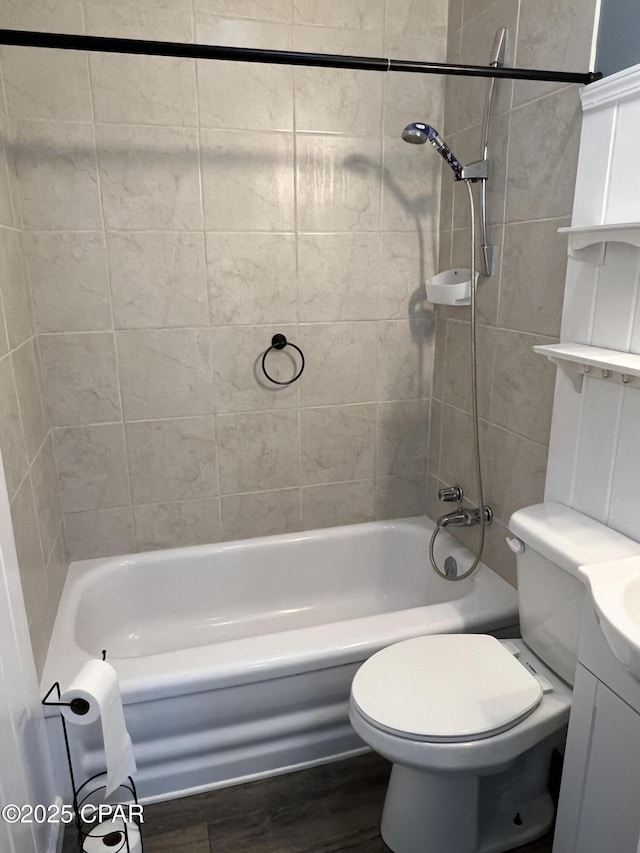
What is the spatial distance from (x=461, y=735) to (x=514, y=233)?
1.32 metres

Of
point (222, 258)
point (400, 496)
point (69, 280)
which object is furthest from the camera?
point (400, 496)

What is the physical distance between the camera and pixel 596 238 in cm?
130

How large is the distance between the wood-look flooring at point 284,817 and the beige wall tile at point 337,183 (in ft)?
5.69

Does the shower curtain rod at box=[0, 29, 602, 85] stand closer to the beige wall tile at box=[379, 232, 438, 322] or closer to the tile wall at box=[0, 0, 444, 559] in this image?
the tile wall at box=[0, 0, 444, 559]

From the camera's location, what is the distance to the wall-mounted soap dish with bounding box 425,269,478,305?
6.21 feet

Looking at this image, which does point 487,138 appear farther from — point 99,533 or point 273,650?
point 99,533

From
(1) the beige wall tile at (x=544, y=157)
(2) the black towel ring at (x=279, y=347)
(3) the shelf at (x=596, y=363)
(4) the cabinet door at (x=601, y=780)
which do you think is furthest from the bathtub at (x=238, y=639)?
(1) the beige wall tile at (x=544, y=157)

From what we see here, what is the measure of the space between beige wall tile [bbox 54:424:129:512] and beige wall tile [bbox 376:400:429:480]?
969 mm

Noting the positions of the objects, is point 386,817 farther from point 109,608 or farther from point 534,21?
point 534,21

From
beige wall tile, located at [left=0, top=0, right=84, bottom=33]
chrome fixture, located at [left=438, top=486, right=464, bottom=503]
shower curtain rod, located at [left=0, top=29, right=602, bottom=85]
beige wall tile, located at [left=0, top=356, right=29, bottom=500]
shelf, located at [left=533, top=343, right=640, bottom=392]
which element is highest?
beige wall tile, located at [left=0, top=0, right=84, bottom=33]

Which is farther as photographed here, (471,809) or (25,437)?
(25,437)

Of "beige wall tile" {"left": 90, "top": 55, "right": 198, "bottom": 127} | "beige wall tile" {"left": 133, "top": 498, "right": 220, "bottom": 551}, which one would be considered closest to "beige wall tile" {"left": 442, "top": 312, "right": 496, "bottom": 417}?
"beige wall tile" {"left": 133, "top": 498, "right": 220, "bottom": 551}

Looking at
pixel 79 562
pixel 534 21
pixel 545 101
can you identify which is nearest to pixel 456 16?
pixel 534 21

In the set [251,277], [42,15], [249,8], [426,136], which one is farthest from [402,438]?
[42,15]
